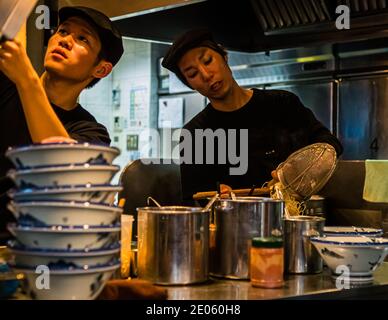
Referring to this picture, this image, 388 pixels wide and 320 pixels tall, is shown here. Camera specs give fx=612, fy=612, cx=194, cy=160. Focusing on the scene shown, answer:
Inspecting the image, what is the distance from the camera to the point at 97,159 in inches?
45.6

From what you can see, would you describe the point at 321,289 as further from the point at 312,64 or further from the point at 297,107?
the point at 312,64

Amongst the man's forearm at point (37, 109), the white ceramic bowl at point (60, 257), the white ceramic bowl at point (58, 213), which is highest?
the man's forearm at point (37, 109)

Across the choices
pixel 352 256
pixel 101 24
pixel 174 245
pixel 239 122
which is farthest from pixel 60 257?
pixel 239 122

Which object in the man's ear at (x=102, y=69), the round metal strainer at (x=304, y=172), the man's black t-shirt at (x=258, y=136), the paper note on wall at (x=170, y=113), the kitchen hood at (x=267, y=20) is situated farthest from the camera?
the paper note on wall at (x=170, y=113)

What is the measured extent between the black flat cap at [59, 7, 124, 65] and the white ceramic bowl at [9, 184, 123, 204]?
0.85 meters

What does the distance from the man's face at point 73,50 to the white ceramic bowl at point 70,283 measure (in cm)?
80

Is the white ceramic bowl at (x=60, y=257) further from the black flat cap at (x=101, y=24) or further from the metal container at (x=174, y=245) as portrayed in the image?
the black flat cap at (x=101, y=24)

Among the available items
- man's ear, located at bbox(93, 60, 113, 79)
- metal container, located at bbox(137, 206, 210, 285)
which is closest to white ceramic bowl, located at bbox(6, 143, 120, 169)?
metal container, located at bbox(137, 206, 210, 285)

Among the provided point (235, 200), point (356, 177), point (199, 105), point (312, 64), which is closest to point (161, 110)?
point (199, 105)

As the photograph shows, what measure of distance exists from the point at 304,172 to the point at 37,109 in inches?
29.5

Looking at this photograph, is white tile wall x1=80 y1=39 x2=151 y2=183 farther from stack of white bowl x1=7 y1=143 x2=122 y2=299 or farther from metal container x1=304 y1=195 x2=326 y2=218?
stack of white bowl x1=7 y1=143 x2=122 y2=299

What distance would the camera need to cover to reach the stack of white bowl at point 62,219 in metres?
1.11

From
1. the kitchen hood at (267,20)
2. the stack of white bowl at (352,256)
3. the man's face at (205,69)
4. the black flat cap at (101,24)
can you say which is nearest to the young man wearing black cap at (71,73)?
the black flat cap at (101,24)

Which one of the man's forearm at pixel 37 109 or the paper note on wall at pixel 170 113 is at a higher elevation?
the paper note on wall at pixel 170 113
